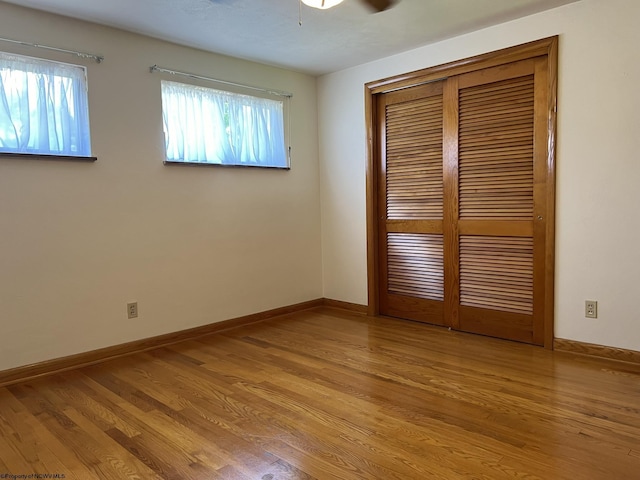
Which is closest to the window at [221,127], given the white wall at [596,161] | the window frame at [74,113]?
the window frame at [74,113]

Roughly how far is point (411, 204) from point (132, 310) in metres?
2.50

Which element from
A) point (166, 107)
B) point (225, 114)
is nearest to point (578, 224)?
point (225, 114)

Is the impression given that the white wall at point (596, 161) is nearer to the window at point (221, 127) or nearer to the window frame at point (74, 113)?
the window at point (221, 127)

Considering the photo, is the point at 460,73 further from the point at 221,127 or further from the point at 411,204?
the point at 221,127

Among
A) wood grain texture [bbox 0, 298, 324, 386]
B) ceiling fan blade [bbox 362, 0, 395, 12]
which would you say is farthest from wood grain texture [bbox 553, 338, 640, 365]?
ceiling fan blade [bbox 362, 0, 395, 12]

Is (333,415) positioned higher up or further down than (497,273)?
further down

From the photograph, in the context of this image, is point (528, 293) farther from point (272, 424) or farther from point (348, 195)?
point (272, 424)

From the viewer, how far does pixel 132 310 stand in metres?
3.38

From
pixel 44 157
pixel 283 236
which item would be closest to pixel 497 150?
pixel 283 236

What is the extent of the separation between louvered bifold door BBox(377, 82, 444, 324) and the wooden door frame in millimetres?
62

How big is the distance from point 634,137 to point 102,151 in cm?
355

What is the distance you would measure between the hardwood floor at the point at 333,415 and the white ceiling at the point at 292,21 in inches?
93.3

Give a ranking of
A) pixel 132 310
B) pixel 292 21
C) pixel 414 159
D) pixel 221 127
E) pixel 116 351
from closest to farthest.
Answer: pixel 292 21 < pixel 116 351 < pixel 132 310 < pixel 221 127 < pixel 414 159

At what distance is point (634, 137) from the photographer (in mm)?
2820
